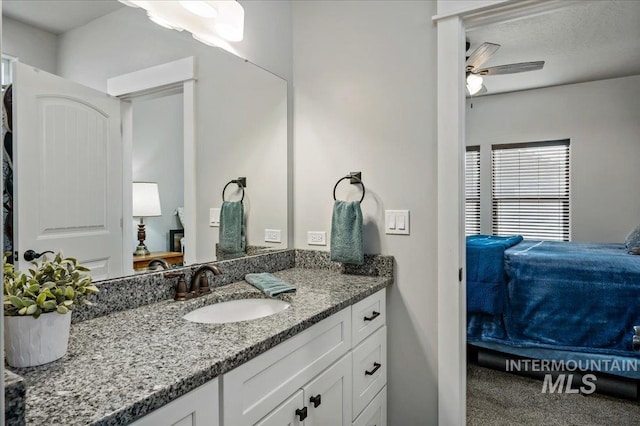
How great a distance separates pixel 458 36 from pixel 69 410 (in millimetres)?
1857

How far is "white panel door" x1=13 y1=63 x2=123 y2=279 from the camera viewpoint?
3.47 ft

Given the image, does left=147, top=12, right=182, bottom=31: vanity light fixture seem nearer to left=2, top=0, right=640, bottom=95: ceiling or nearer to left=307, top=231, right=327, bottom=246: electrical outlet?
left=307, top=231, right=327, bottom=246: electrical outlet

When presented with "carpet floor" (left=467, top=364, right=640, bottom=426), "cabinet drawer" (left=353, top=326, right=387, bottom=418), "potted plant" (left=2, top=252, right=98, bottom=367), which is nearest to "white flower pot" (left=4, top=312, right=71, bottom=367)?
"potted plant" (left=2, top=252, right=98, bottom=367)

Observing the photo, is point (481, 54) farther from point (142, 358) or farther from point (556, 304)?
point (142, 358)

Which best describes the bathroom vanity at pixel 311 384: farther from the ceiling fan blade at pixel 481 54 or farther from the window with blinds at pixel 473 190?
the window with blinds at pixel 473 190

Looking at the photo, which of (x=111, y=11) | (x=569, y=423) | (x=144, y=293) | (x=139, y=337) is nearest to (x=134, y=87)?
(x=111, y=11)

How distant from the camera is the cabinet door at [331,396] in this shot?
1.25 meters

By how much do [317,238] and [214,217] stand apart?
0.60m

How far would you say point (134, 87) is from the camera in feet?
4.52

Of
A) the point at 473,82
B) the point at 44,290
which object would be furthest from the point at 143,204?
the point at 473,82

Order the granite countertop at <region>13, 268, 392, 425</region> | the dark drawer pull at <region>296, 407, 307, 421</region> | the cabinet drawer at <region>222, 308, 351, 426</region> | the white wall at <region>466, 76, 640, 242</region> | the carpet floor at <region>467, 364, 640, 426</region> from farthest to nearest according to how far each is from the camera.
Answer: the white wall at <region>466, 76, 640, 242</region> → the carpet floor at <region>467, 364, 640, 426</region> → the dark drawer pull at <region>296, 407, 307, 421</region> → the cabinet drawer at <region>222, 308, 351, 426</region> → the granite countertop at <region>13, 268, 392, 425</region>

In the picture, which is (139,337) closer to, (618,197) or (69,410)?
(69,410)

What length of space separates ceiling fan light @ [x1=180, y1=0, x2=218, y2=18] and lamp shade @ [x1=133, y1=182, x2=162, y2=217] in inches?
28.0

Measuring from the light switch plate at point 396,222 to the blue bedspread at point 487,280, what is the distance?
1.36 m
